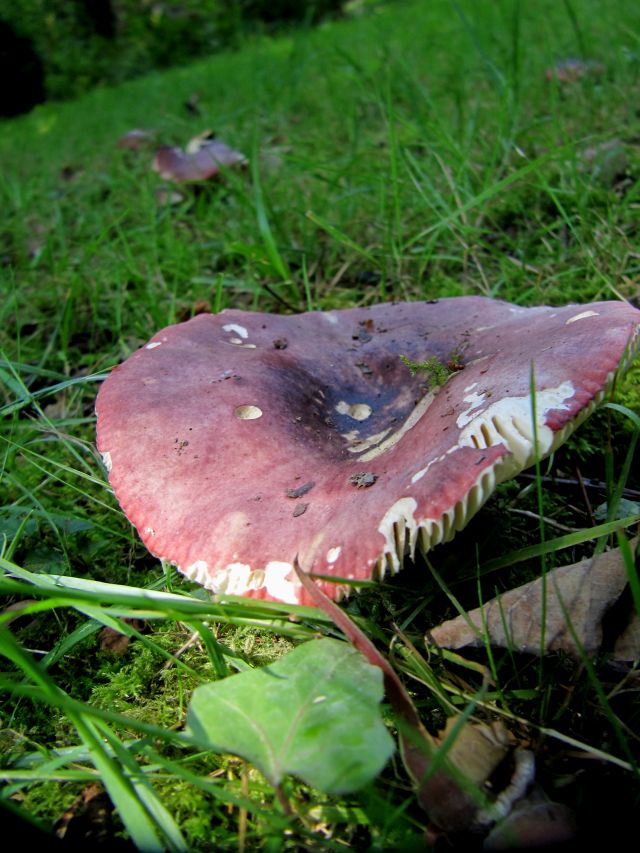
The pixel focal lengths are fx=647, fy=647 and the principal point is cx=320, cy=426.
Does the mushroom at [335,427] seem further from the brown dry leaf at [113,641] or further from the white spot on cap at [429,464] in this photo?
the brown dry leaf at [113,641]

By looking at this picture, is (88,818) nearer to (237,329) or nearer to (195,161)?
(237,329)

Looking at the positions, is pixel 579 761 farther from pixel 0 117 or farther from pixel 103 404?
pixel 0 117

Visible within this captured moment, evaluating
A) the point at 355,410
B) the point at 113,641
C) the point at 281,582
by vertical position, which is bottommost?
the point at 113,641

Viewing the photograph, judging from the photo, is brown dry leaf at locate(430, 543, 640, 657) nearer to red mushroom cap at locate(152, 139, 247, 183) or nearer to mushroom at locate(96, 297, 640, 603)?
mushroom at locate(96, 297, 640, 603)

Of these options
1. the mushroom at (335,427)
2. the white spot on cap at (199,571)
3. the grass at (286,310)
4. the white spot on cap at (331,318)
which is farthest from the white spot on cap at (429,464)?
the white spot on cap at (331,318)

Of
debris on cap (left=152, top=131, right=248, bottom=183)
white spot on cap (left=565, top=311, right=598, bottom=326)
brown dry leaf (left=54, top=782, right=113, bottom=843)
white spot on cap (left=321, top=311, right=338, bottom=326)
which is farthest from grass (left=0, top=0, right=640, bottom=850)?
white spot on cap (left=321, top=311, right=338, bottom=326)

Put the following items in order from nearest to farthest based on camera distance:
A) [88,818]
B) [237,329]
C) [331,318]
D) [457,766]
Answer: [457,766], [88,818], [237,329], [331,318]

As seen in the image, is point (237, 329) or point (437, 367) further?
point (237, 329)

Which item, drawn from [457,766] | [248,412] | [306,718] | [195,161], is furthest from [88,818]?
[195,161]
